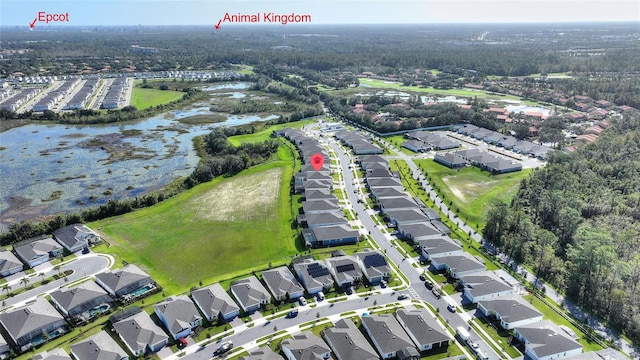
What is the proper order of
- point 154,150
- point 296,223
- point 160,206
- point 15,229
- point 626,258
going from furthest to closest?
point 154,150, point 160,206, point 296,223, point 15,229, point 626,258

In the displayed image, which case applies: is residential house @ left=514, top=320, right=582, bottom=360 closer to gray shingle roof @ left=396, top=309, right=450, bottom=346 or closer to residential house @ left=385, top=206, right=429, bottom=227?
gray shingle roof @ left=396, top=309, right=450, bottom=346

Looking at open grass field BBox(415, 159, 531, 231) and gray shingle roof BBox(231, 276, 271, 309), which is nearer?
gray shingle roof BBox(231, 276, 271, 309)

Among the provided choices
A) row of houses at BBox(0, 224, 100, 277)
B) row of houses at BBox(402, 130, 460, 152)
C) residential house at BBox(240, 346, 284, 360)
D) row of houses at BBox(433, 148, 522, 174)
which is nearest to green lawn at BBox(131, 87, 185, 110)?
row of houses at BBox(0, 224, 100, 277)

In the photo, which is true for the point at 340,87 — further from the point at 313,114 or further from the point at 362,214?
the point at 362,214

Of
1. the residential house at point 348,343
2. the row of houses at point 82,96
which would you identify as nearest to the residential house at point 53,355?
the residential house at point 348,343

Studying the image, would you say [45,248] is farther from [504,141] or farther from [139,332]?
[504,141]

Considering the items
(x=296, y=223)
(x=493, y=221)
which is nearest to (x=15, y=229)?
(x=296, y=223)
